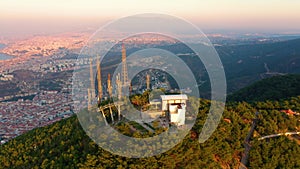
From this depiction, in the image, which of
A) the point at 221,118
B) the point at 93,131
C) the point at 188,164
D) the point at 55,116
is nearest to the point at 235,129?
the point at 221,118

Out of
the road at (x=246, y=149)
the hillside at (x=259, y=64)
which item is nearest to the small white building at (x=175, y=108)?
the road at (x=246, y=149)

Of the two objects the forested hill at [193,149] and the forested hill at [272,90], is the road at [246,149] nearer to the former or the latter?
the forested hill at [193,149]

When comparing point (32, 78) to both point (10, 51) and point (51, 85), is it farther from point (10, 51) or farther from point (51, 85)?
point (10, 51)

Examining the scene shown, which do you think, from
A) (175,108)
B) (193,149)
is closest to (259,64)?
(175,108)

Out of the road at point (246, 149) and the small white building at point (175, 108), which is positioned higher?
the small white building at point (175, 108)

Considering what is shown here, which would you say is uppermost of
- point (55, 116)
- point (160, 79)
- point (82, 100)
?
point (160, 79)

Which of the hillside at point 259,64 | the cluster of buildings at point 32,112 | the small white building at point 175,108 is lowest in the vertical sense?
the cluster of buildings at point 32,112

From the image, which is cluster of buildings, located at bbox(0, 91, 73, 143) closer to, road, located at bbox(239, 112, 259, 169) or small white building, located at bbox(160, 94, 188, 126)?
small white building, located at bbox(160, 94, 188, 126)
